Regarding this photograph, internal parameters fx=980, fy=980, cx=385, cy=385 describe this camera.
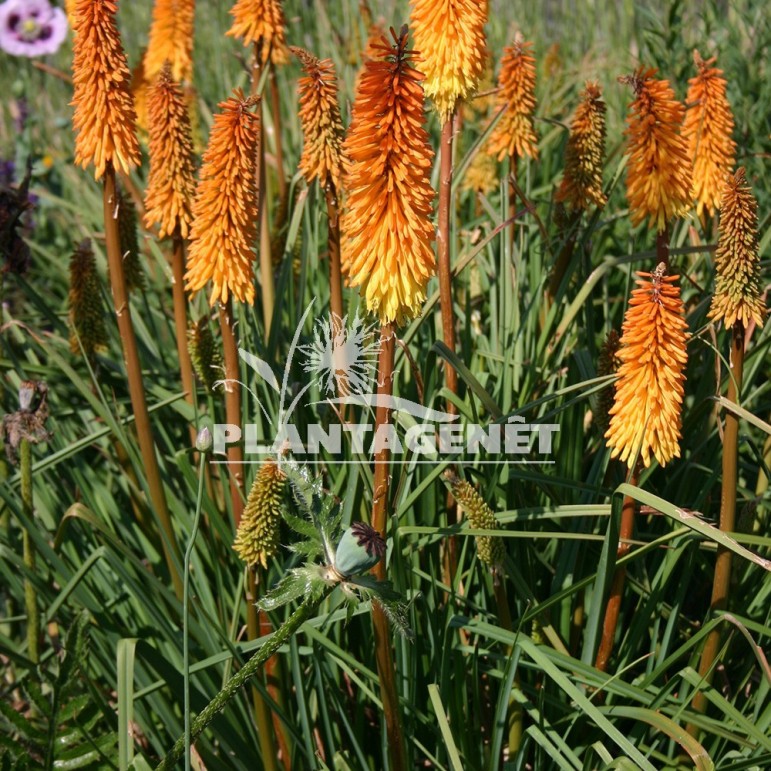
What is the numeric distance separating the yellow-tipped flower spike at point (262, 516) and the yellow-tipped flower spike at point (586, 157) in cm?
132

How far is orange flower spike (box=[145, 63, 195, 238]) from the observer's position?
2.52m

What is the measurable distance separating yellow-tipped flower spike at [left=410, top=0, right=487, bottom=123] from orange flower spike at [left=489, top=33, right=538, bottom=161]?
593mm

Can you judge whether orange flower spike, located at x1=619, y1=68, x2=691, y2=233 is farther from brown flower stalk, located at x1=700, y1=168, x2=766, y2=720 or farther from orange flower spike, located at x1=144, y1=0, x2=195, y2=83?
orange flower spike, located at x1=144, y1=0, x2=195, y2=83

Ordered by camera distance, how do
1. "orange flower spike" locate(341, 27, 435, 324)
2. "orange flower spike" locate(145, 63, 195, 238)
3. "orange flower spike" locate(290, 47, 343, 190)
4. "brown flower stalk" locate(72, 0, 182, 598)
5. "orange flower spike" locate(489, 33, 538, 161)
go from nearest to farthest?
"orange flower spike" locate(341, 27, 435, 324), "brown flower stalk" locate(72, 0, 182, 598), "orange flower spike" locate(145, 63, 195, 238), "orange flower spike" locate(290, 47, 343, 190), "orange flower spike" locate(489, 33, 538, 161)

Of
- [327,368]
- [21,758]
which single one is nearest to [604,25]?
[327,368]

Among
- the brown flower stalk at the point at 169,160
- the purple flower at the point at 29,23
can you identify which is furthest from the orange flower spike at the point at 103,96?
the purple flower at the point at 29,23

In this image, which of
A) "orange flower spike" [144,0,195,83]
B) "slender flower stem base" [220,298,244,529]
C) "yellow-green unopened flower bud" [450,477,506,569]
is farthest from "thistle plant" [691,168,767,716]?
"orange flower spike" [144,0,195,83]

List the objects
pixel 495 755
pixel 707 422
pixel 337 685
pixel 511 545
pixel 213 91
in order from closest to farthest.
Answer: pixel 495 755
pixel 337 685
pixel 511 545
pixel 707 422
pixel 213 91

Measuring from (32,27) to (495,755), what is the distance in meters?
5.72

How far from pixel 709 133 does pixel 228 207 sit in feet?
4.59

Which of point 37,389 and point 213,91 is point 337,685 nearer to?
point 37,389

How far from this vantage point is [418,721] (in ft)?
8.35

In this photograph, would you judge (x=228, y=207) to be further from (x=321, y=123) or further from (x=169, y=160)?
(x=321, y=123)

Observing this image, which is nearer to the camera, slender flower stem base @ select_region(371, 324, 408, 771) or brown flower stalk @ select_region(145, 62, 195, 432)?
slender flower stem base @ select_region(371, 324, 408, 771)
